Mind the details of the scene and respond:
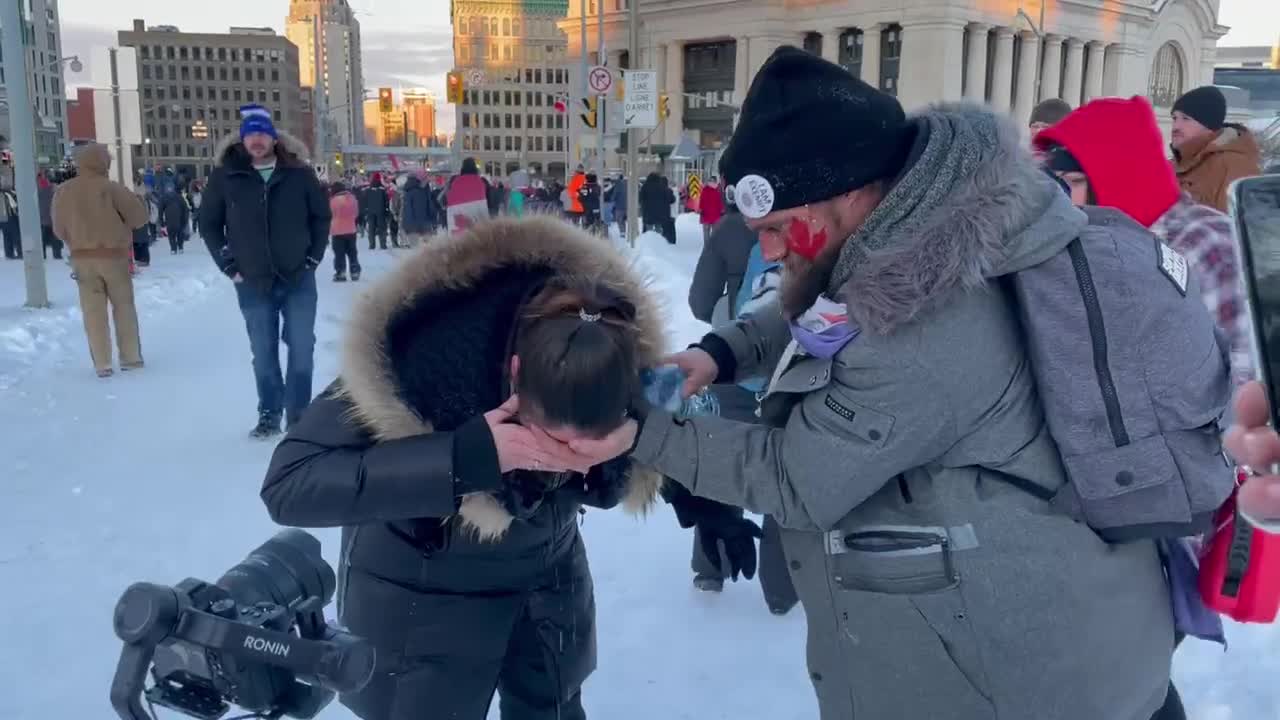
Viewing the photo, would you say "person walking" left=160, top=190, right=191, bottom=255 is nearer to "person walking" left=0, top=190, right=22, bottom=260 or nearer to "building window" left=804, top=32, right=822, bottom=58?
"person walking" left=0, top=190, right=22, bottom=260

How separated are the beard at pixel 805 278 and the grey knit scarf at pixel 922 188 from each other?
0.15 ft

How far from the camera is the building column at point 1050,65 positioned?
64.4 m

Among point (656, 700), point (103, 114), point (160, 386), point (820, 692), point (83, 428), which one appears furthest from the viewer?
point (103, 114)

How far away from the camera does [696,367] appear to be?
2.04 m

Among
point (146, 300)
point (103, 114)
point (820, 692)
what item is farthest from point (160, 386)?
point (103, 114)

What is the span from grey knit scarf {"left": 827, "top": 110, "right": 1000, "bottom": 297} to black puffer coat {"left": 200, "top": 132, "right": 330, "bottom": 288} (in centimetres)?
524

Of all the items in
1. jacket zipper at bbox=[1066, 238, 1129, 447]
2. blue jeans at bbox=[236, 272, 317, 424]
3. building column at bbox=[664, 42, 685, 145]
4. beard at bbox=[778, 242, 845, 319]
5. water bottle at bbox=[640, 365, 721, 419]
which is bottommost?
blue jeans at bbox=[236, 272, 317, 424]

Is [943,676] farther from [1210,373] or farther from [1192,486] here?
[1210,373]

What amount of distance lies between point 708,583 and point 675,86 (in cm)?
6634

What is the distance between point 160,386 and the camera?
7.88 meters

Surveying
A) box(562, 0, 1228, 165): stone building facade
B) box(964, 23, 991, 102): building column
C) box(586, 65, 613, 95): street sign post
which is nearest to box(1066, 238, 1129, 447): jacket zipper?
box(586, 65, 613, 95): street sign post

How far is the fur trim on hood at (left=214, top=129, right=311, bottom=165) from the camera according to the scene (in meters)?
6.18

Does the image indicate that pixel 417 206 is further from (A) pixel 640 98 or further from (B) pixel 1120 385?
(B) pixel 1120 385

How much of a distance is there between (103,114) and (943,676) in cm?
1738
